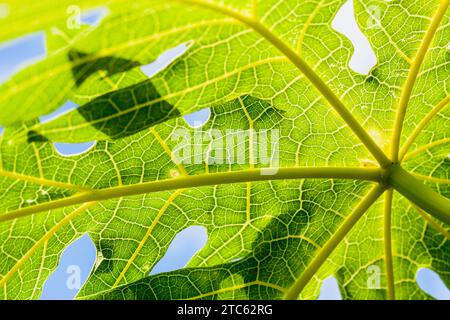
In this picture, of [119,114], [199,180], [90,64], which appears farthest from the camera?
[199,180]

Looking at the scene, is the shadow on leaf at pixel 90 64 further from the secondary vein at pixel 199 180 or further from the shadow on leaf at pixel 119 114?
the secondary vein at pixel 199 180

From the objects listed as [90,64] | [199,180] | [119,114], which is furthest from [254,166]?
[90,64]

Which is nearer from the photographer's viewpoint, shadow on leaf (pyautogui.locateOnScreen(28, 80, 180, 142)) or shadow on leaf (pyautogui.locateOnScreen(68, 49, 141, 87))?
shadow on leaf (pyautogui.locateOnScreen(68, 49, 141, 87))

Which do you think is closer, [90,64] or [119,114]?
[90,64]

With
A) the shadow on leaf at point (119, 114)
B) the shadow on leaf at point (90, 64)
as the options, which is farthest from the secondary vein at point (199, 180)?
the shadow on leaf at point (90, 64)

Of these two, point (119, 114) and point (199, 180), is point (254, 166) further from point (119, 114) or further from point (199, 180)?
point (119, 114)

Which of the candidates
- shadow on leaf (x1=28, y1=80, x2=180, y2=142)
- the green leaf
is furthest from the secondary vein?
shadow on leaf (x1=28, y1=80, x2=180, y2=142)

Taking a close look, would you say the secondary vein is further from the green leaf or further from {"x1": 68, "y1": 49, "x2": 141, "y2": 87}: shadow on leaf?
{"x1": 68, "y1": 49, "x2": 141, "y2": 87}: shadow on leaf
